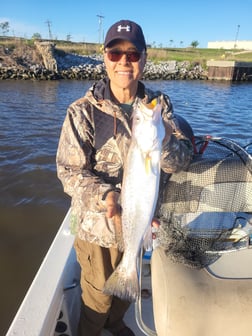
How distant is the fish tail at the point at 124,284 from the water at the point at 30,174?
3.25 meters

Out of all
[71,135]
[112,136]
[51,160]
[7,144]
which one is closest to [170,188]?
[112,136]

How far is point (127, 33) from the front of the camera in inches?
109

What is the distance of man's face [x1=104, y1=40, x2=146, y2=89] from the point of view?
2.84m

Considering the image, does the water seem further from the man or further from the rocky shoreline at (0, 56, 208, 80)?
the rocky shoreline at (0, 56, 208, 80)

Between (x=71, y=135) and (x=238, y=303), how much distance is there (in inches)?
73.5

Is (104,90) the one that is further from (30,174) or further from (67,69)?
(67,69)

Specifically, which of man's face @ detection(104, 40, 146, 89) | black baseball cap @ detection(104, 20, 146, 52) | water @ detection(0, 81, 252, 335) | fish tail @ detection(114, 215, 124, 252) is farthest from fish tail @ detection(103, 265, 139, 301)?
water @ detection(0, 81, 252, 335)

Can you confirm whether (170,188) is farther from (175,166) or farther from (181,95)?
(181,95)

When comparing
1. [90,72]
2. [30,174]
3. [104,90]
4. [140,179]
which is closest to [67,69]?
[90,72]

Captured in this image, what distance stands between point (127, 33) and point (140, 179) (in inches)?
53.1

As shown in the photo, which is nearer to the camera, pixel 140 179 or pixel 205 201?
pixel 140 179

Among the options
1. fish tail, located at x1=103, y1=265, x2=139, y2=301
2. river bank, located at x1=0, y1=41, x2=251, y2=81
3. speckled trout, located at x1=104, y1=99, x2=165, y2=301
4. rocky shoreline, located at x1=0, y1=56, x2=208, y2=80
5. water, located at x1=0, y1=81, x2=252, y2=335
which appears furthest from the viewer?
river bank, located at x1=0, y1=41, x2=251, y2=81

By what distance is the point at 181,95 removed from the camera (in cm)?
3158

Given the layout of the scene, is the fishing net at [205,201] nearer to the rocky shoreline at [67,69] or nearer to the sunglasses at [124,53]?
the sunglasses at [124,53]
